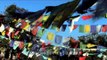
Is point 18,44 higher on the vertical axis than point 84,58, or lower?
higher

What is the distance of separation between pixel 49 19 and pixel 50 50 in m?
15.1

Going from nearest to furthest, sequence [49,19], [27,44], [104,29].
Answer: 1. [49,19]
2. [104,29]
3. [27,44]

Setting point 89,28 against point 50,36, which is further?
point 50,36

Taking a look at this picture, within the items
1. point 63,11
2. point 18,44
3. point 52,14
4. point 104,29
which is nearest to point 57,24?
point 63,11

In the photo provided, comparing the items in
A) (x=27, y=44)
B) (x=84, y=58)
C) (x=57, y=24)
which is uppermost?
(x=57, y=24)

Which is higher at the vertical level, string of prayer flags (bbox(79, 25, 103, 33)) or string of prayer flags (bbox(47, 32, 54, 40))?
string of prayer flags (bbox(79, 25, 103, 33))

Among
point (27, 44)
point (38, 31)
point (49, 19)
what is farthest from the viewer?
point (27, 44)

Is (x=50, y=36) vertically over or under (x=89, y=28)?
under

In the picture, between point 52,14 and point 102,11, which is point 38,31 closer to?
point 52,14

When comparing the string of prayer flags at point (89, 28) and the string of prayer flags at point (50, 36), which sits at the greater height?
the string of prayer flags at point (89, 28)

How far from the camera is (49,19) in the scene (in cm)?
529

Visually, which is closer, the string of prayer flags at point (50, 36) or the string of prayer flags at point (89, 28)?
the string of prayer flags at point (89, 28)

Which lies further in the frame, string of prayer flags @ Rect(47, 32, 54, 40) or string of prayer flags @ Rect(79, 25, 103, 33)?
string of prayer flags @ Rect(47, 32, 54, 40)

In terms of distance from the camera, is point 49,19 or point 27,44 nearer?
point 49,19
